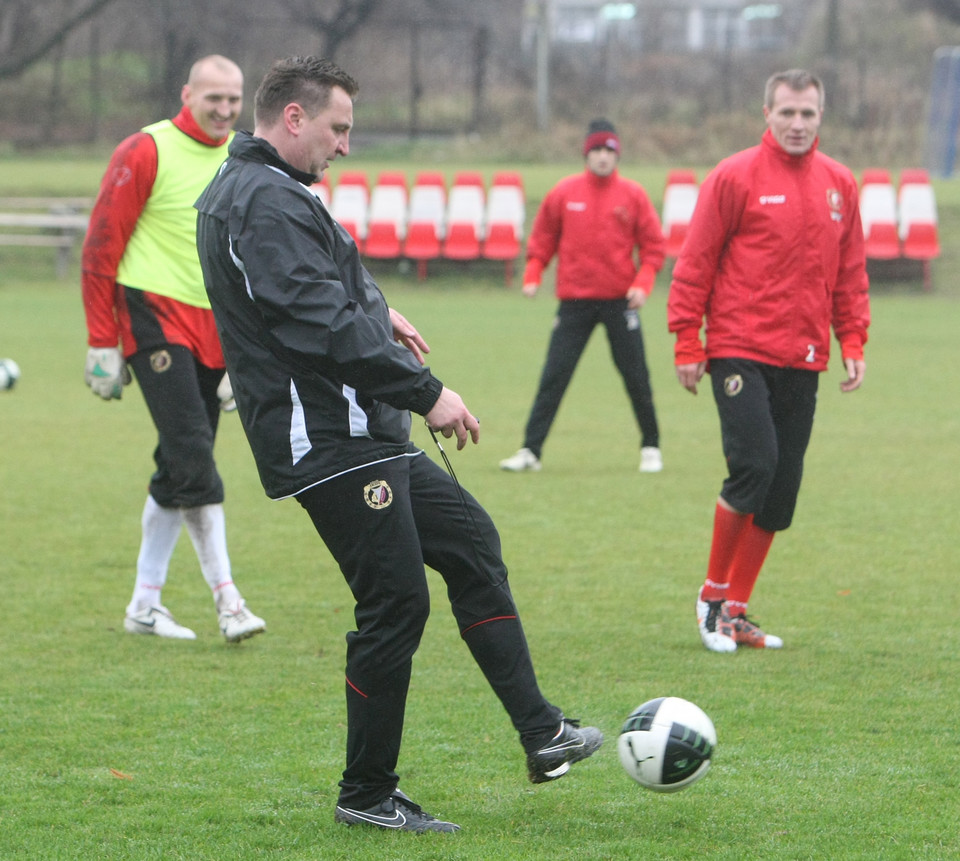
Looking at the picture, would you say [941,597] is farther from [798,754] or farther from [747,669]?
[798,754]

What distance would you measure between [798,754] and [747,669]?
0.95 metres

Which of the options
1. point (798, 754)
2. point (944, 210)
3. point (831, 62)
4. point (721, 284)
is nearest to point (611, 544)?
point (721, 284)

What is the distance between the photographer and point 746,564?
577cm

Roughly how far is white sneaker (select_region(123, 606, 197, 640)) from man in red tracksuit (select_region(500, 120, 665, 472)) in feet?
13.4

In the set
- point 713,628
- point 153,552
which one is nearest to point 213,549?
point 153,552

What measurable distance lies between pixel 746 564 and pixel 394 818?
2.40m

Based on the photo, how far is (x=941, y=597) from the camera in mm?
6398

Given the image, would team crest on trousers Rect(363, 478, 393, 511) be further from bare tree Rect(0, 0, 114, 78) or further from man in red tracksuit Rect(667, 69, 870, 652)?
bare tree Rect(0, 0, 114, 78)

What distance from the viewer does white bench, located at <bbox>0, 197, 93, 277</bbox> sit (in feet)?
70.9

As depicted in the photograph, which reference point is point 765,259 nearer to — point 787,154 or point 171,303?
point 787,154

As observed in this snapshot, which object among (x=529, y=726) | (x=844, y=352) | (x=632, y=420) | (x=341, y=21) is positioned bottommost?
(x=632, y=420)

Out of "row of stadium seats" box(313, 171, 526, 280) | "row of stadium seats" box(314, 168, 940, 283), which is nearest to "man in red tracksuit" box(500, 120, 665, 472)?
"row of stadium seats" box(314, 168, 940, 283)

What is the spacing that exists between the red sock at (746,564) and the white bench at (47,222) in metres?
17.8

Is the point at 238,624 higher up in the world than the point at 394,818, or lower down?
lower down
